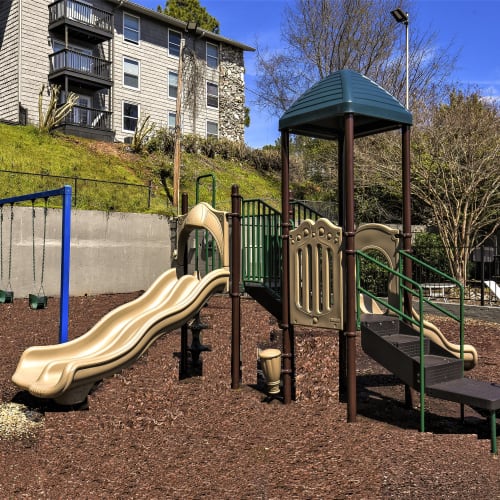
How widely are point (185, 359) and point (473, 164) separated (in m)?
12.8

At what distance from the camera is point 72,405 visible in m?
5.89

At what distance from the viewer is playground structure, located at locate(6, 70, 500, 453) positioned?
218 inches

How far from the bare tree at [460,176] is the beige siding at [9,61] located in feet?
57.6

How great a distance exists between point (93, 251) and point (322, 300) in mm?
10969

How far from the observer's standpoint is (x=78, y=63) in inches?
992

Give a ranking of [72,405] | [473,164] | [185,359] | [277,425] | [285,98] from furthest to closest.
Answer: [285,98]
[473,164]
[185,359]
[72,405]
[277,425]

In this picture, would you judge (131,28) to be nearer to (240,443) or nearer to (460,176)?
(460,176)

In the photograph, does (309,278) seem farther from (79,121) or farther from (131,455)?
(79,121)

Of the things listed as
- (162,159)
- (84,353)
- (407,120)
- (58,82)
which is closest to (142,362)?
(84,353)

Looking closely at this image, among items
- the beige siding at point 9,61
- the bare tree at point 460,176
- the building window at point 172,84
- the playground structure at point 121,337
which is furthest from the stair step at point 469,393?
the building window at point 172,84

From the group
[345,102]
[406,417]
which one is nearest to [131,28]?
[345,102]

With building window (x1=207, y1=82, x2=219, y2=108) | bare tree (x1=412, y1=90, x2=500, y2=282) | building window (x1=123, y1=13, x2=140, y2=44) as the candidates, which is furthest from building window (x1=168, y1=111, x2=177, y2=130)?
bare tree (x1=412, y1=90, x2=500, y2=282)

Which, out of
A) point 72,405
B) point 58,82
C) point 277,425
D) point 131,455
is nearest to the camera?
point 131,455

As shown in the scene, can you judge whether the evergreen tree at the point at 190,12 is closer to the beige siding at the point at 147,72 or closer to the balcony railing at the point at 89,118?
the beige siding at the point at 147,72
